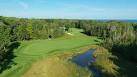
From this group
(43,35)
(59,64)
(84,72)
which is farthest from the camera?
(43,35)

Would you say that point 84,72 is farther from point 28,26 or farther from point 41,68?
point 28,26

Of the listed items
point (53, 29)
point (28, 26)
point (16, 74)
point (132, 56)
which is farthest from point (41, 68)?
point (53, 29)

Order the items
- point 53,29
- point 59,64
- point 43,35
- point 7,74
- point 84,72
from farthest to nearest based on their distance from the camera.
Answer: point 53,29, point 43,35, point 59,64, point 84,72, point 7,74

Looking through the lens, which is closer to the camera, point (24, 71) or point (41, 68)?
point (24, 71)

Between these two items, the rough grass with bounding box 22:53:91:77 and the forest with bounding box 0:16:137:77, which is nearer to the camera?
the rough grass with bounding box 22:53:91:77

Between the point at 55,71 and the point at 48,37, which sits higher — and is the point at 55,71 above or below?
above

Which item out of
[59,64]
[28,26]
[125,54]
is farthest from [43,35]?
[59,64]

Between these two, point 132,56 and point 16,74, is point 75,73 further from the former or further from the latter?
point 132,56

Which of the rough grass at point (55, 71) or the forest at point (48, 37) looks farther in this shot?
the forest at point (48, 37)

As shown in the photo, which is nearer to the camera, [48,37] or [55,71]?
[55,71]
